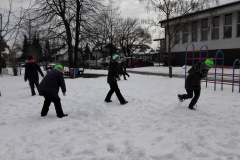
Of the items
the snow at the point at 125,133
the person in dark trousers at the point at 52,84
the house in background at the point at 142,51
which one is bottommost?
the snow at the point at 125,133

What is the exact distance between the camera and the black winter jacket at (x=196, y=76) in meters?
5.47

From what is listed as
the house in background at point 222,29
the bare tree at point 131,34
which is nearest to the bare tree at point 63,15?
the house in background at point 222,29

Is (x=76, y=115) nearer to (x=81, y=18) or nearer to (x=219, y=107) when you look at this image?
(x=219, y=107)

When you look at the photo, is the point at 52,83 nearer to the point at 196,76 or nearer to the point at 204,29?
the point at 196,76

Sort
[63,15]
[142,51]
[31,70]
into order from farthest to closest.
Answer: [142,51] → [63,15] → [31,70]

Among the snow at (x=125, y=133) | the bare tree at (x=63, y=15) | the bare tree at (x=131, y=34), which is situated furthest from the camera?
the bare tree at (x=131, y=34)

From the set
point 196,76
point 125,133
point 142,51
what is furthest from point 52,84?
point 142,51

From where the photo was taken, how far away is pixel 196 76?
5504 mm

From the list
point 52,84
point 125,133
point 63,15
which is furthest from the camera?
point 63,15

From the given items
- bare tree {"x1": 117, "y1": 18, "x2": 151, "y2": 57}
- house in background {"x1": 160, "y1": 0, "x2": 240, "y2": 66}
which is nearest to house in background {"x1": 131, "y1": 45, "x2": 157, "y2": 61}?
bare tree {"x1": 117, "y1": 18, "x2": 151, "y2": 57}

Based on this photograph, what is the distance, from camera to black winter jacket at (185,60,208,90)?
5473 millimetres

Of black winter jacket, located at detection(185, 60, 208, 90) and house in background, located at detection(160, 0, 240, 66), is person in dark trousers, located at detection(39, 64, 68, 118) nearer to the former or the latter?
black winter jacket, located at detection(185, 60, 208, 90)

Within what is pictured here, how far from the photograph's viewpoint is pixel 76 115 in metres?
5.32

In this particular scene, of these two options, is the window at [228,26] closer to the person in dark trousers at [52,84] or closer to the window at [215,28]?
the window at [215,28]
